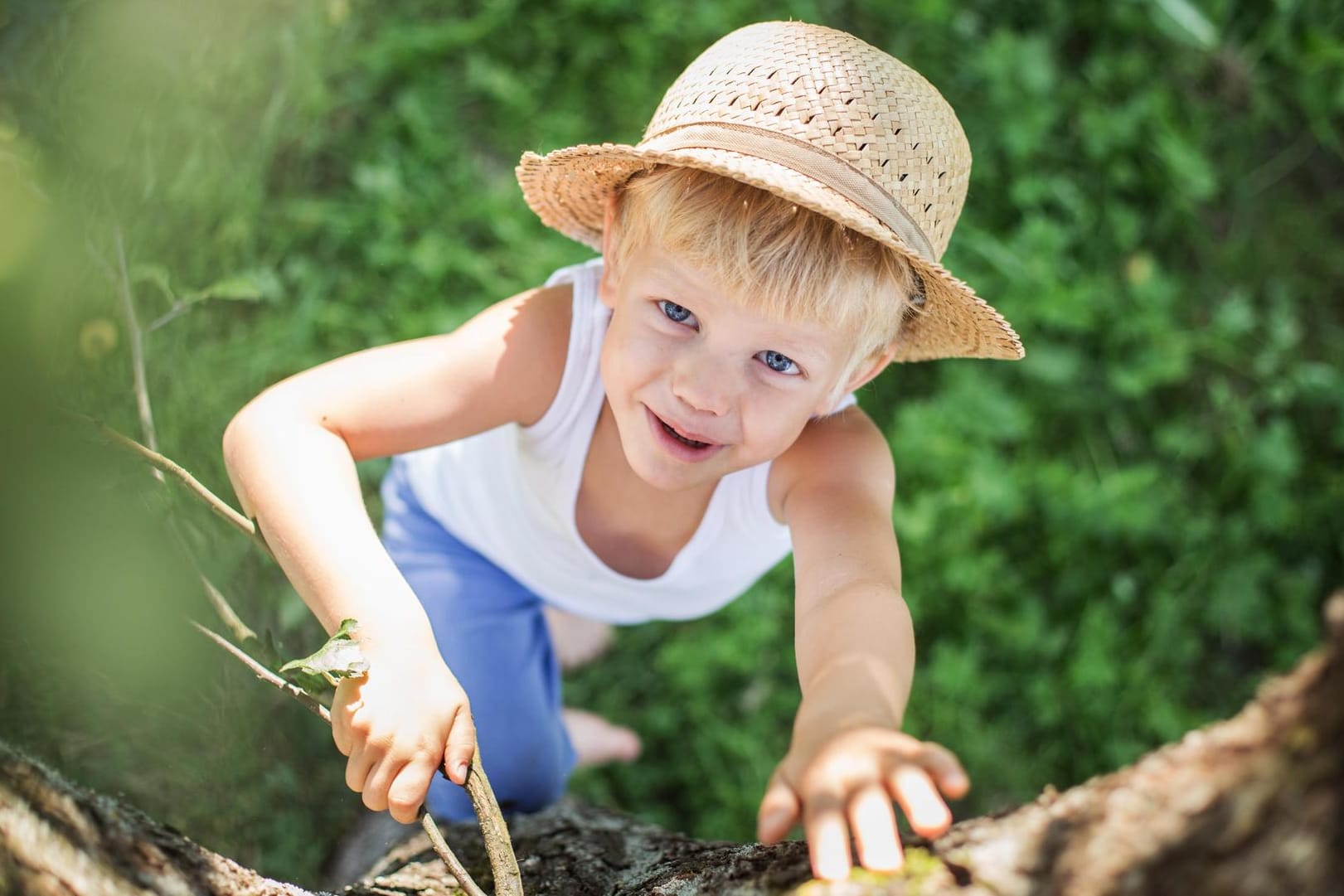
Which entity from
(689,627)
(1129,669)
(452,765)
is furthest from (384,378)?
(1129,669)

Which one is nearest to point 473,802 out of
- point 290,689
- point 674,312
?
point 290,689

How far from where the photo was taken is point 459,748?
144cm

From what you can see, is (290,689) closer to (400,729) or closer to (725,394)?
(400,729)

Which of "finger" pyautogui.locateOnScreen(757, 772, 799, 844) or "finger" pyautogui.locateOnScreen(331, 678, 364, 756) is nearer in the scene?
"finger" pyautogui.locateOnScreen(757, 772, 799, 844)

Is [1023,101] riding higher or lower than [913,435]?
higher

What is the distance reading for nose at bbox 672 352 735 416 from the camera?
1.63m

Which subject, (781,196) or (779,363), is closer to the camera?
(781,196)

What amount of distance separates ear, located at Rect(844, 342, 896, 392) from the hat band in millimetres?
308

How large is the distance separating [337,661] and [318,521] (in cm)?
26

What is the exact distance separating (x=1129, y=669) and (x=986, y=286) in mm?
1240

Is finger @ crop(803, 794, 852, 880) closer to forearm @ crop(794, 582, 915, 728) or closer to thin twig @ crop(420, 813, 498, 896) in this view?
forearm @ crop(794, 582, 915, 728)

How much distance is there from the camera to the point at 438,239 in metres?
3.41

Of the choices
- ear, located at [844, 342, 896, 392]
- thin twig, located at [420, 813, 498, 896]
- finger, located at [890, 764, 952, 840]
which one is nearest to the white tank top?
ear, located at [844, 342, 896, 392]

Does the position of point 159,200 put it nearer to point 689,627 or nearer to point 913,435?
point 689,627
